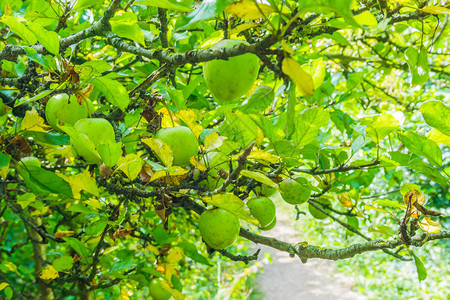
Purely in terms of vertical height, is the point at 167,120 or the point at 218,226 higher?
the point at 167,120

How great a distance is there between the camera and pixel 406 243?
897mm

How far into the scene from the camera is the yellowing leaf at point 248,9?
513mm

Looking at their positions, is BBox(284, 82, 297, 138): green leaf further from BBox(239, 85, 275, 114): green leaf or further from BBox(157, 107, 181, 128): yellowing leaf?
BBox(157, 107, 181, 128): yellowing leaf

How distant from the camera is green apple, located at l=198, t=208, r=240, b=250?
2.71 feet

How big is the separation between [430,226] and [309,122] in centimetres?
42

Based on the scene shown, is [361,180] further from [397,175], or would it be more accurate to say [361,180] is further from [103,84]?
[103,84]

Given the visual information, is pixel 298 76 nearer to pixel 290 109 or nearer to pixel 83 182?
pixel 290 109

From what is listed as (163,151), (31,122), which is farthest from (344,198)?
(31,122)

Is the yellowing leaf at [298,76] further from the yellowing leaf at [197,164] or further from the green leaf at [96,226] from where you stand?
the green leaf at [96,226]

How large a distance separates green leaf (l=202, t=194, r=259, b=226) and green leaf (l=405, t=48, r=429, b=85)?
1.94 ft

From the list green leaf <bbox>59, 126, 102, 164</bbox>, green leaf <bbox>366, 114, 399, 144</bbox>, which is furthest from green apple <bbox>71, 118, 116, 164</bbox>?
green leaf <bbox>366, 114, 399, 144</bbox>

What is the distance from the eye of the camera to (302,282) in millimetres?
7156

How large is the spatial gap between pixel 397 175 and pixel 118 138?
110 centimetres

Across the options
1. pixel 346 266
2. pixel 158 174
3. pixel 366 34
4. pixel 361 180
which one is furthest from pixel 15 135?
pixel 346 266
